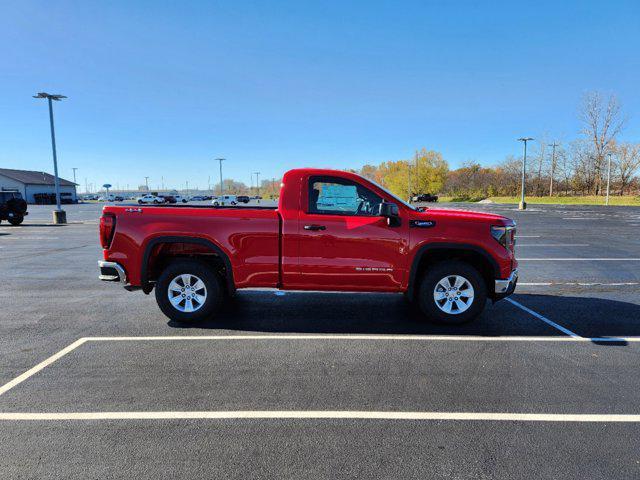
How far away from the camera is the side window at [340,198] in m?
5.21

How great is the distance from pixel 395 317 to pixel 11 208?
24.3 m

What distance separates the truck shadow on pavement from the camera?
5.12 metres

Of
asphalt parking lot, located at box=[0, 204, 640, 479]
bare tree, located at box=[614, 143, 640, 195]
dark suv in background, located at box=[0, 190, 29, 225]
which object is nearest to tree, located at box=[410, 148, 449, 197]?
bare tree, located at box=[614, 143, 640, 195]

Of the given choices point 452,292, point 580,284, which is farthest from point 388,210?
point 580,284

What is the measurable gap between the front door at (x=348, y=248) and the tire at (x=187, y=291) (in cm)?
123

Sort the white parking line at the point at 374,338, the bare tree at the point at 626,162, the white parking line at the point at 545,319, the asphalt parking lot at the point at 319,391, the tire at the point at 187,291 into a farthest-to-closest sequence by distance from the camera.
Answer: the bare tree at the point at 626,162 < the tire at the point at 187,291 < the white parking line at the point at 545,319 < the white parking line at the point at 374,338 < the asphalt parking lot at the point at 319,391

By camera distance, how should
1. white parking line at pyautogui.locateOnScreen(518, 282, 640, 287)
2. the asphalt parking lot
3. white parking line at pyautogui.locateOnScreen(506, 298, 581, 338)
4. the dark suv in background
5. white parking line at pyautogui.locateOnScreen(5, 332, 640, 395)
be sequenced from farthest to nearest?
the dark suv in background, white parking line at pyautogui.locateOnScreen(518, 282, 640, 287), white parking line at pyautogui.locateOnScreen(506, 298, 581, 338), white parking line at pyautogui.locateOnScreen(5, 332, 640, 395), the asphalt parking lot

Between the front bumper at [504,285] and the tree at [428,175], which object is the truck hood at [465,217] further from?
the tree at [428,175]

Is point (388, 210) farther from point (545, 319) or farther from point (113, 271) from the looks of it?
point (113, 271)

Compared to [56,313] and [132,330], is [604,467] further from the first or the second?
[56,313]

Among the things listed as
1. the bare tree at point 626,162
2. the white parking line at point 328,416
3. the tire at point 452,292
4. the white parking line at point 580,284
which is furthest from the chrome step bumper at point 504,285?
the bare tree at point 626,162

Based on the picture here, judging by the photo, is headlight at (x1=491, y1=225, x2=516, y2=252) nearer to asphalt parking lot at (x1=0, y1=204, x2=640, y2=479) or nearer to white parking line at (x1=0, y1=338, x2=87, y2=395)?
asphalt parking lot at (x1=0, y1=204, x2=640, y2=479)

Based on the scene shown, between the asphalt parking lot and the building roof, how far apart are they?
81.0 m

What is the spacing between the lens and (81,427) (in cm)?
299
